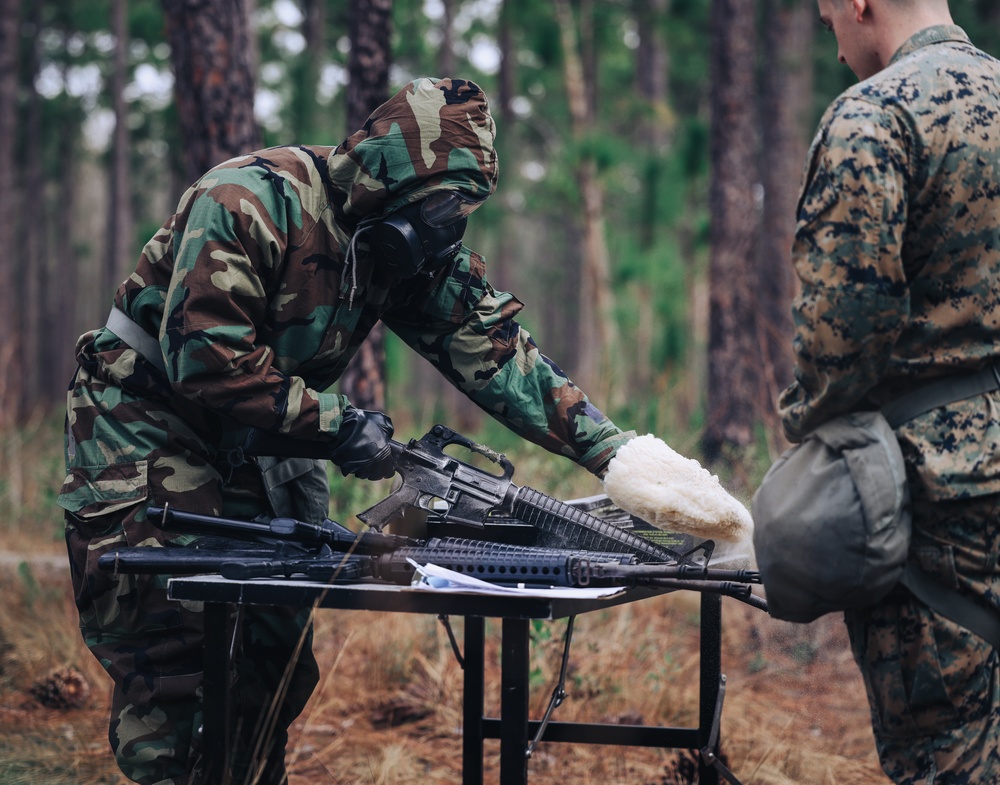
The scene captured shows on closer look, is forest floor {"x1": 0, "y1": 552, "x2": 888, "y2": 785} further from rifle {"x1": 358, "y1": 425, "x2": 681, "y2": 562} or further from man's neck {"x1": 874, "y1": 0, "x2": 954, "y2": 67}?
man's neck {"x1": 874, "y1": 0, "x2": 954, "y2": 67}

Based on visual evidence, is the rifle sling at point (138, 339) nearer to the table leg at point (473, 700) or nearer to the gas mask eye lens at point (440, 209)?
the gas mask eye lens at point (440, 209)

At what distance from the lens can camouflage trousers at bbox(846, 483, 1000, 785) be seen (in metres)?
1.87

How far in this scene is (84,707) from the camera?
4.37 meters

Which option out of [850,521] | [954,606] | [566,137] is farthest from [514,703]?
[566,137]

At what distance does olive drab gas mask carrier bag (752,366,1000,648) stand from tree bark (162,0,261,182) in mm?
4308

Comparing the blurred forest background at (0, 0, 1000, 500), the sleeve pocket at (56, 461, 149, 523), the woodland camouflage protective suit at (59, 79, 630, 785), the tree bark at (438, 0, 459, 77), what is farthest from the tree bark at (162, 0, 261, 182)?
the tree bark at (438, 0, 459, 77)

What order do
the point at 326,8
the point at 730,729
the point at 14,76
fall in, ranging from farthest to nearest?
the point at 326,8
the point at 14,76
the point at 730,729

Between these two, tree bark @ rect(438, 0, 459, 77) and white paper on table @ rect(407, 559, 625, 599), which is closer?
white paper on table @ rect(407, 559, 625, 599)

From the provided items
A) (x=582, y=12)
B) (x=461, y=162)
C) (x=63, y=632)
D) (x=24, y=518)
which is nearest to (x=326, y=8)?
(x=582, y=12)

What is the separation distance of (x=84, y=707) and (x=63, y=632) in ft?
1.83

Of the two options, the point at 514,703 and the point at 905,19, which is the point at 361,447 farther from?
the point at 905,19

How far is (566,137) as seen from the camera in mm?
14156

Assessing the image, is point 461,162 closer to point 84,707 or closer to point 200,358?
point 200,358

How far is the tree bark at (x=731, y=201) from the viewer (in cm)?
870
